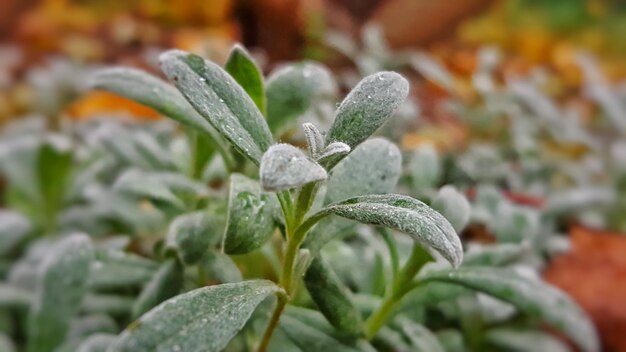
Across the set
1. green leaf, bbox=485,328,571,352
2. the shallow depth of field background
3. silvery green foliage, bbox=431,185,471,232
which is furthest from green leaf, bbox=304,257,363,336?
the shallow depth of field background

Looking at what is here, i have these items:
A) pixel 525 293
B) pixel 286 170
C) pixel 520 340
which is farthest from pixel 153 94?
pixel 520 340

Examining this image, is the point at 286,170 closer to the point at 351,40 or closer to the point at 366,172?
the point at 366,172

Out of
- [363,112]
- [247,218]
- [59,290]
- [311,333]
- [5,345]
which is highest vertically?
[363,112]

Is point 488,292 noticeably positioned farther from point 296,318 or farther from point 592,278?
point 592,278

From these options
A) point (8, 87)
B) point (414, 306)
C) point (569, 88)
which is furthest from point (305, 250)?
point (569, 88)

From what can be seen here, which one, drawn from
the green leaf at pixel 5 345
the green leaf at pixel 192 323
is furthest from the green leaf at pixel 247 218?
the green leaf at pixel 5 345
